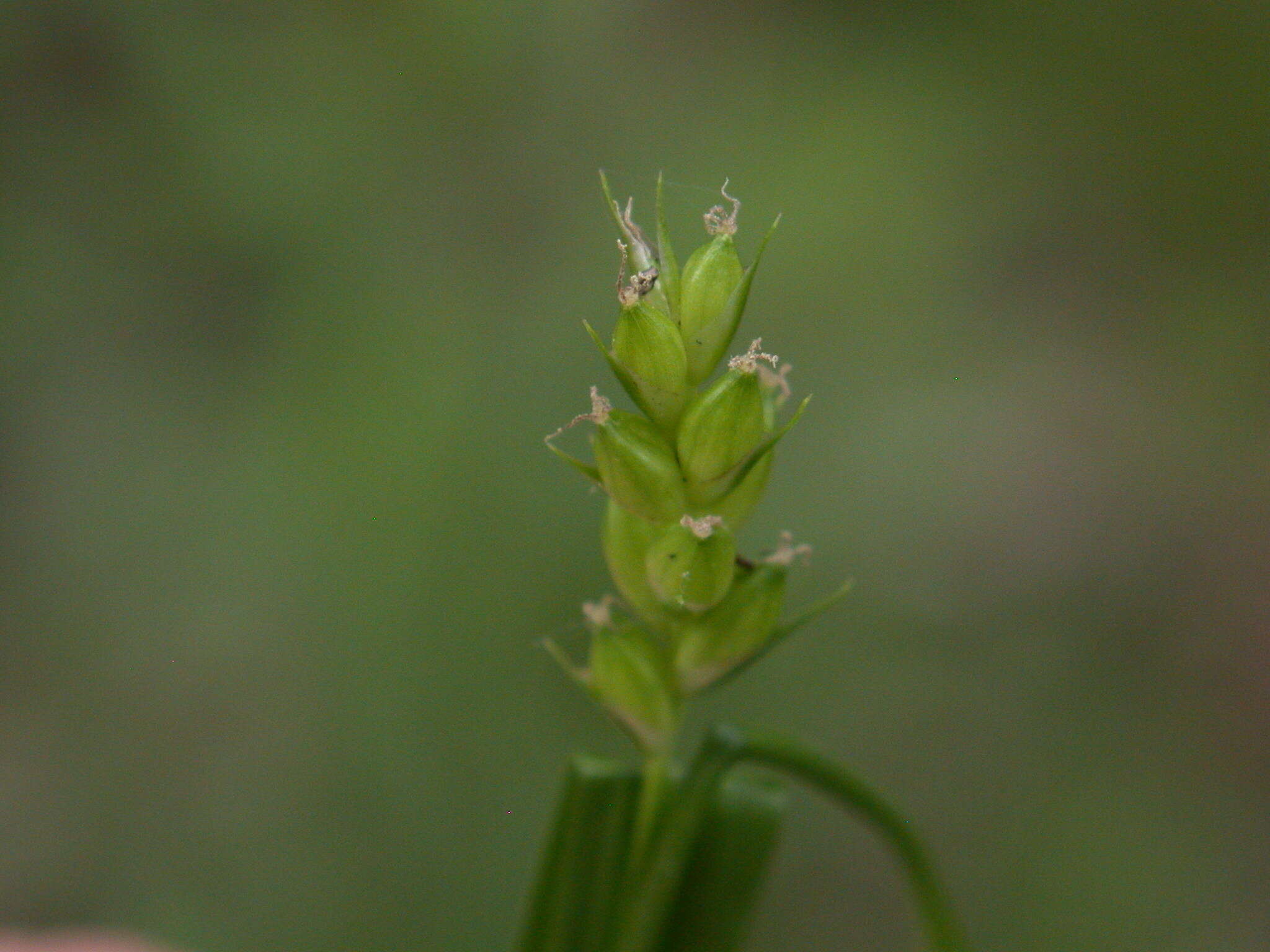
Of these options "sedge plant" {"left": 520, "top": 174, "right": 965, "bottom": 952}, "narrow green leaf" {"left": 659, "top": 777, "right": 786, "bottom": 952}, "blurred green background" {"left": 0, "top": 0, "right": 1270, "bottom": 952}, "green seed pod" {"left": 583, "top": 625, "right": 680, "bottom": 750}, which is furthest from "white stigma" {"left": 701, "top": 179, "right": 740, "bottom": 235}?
"blurred green background" {"left": 0, "top": 0, "right": 1270, "bottom": 952}

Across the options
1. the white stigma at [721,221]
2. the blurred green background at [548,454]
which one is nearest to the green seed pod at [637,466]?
the white stigma at [721,221]

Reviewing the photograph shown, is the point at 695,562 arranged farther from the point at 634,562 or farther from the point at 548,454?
the point at 548,454

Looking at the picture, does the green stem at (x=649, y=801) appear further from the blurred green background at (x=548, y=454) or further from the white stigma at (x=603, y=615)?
the blurred green background at (x=548, y=454)

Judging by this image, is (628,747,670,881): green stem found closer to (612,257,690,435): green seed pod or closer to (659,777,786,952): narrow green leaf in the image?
(659,777,786,952): narrow green leaf

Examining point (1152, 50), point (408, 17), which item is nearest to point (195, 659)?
point (408, 17)

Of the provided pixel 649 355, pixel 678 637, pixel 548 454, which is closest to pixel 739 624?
pixel 678 637

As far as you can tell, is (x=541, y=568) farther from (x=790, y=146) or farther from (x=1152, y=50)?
(x=1152, y=50)
